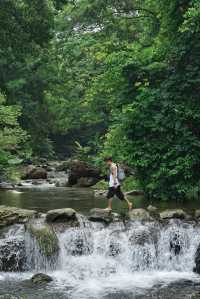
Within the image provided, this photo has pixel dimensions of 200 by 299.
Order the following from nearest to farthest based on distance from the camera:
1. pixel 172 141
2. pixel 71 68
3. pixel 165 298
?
pixel 165 298 → pixel 172 141 → pixel 71 68

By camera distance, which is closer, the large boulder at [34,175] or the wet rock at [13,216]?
the wet rock at [13,216]

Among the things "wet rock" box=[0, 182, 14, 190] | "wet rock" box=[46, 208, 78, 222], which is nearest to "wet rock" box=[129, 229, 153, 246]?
"wet rock" box=[46, 208, 78, 222]

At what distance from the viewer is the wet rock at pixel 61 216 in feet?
49.6

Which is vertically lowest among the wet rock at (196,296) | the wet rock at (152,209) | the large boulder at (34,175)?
the wet rock at (196,296)

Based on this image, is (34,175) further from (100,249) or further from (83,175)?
(100,249)

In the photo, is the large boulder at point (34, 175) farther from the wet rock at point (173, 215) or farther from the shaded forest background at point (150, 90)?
the wet rock at point (173, 215)

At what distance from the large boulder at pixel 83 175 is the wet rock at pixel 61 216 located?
1257cm

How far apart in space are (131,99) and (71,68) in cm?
1739

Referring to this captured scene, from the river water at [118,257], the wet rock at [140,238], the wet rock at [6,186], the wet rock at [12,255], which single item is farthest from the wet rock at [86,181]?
the wet rock at [12,255]

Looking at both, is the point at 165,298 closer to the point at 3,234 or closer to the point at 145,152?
the point at 3,234

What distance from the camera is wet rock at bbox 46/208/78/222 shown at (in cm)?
1511

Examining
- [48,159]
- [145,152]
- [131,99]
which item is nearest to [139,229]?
[145,152]

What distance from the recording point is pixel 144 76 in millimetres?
21141

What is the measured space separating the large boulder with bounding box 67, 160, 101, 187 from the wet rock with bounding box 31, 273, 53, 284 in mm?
15001
